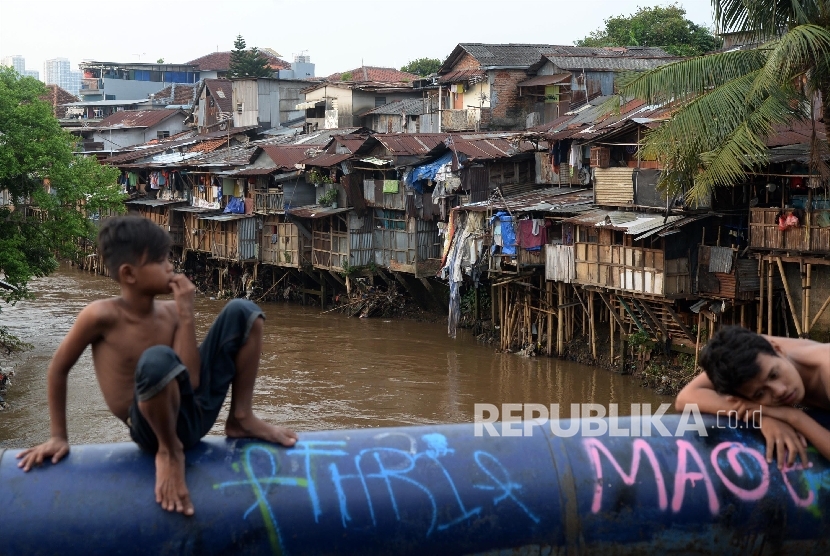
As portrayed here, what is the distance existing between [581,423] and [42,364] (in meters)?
22.5

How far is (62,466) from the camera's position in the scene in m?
3.78

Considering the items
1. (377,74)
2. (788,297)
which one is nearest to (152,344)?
(788,297)

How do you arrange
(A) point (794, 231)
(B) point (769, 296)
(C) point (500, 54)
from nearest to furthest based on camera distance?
(A) point (794, 231)
(B) point (769, 296)
(C) point (500, 54)

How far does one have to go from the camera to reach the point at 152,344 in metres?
4.05

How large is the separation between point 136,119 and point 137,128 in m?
1.09

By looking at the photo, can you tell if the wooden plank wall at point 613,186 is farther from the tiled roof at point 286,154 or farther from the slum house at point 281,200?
the tiled roof at point 286,154

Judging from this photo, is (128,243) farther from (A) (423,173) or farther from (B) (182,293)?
(A) (423,173)

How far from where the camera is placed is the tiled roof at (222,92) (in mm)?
47719

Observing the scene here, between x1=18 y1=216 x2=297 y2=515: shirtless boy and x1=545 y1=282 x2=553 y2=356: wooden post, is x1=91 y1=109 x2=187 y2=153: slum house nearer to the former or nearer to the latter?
x1=545 y1=282 x2=553 y2=356: wooden post

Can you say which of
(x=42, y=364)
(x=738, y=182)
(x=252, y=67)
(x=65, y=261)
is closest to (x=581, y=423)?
(x=738, y=182)

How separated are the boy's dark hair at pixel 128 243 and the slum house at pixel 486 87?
100 ft

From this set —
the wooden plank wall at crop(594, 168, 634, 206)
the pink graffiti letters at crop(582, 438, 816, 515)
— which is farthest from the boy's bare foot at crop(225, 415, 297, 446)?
the wooden plank wall at crop(594, 168, 634, 206)

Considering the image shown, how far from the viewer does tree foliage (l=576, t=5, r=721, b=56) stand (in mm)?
37156

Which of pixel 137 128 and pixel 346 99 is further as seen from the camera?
pixel 137 128
